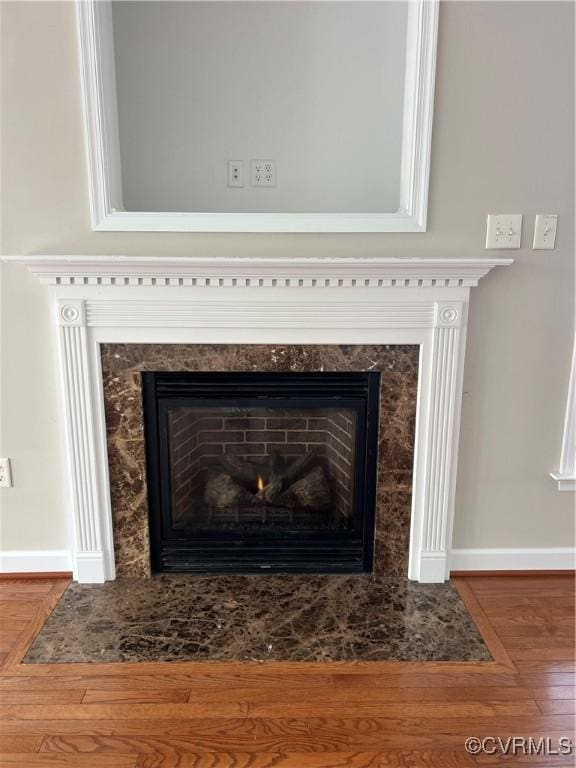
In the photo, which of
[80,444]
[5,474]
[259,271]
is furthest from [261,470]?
[5,474]

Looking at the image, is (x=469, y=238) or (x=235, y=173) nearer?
(x=469, y=238)

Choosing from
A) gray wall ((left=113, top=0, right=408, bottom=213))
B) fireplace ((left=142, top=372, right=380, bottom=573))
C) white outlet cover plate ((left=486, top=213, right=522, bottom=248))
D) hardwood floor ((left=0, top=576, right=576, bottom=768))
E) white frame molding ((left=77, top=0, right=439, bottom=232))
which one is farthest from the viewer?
gray wall ((left=113, top=0, right=408, bottom=213))

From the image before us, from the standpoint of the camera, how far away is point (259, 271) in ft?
6.20

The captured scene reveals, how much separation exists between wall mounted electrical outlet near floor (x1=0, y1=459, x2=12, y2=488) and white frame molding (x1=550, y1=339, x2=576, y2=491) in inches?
79.2

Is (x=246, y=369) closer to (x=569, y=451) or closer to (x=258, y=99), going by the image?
(x=258, y=99)

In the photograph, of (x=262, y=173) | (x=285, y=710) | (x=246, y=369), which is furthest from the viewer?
(x=262, y=173)

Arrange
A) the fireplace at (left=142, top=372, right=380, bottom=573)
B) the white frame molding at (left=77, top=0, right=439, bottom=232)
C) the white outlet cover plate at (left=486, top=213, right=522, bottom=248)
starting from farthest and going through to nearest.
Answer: the fireplace at (left=142, top=372, right=380, bottom=573)
the white outlet cover plate at (left=486, top=213, right=522, bottom=248)
the white frame molding at (left=77, top=0, right=439, bottom=232)

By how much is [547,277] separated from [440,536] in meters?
1.01

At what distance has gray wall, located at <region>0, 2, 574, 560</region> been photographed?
1814 millimetres

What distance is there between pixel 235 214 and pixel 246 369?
1.74ft

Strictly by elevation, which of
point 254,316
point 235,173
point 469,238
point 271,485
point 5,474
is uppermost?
point 235,173

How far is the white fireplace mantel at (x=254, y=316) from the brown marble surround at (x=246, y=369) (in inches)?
1.3

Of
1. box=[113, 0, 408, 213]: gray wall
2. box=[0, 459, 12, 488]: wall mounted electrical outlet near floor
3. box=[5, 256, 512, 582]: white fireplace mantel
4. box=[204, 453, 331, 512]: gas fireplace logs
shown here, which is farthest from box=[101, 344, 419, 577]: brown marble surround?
box=[113, 0, 408, 213]: gray wall

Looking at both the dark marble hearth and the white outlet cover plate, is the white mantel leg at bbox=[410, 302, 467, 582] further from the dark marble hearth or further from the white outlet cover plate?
the white outlet cover plate
